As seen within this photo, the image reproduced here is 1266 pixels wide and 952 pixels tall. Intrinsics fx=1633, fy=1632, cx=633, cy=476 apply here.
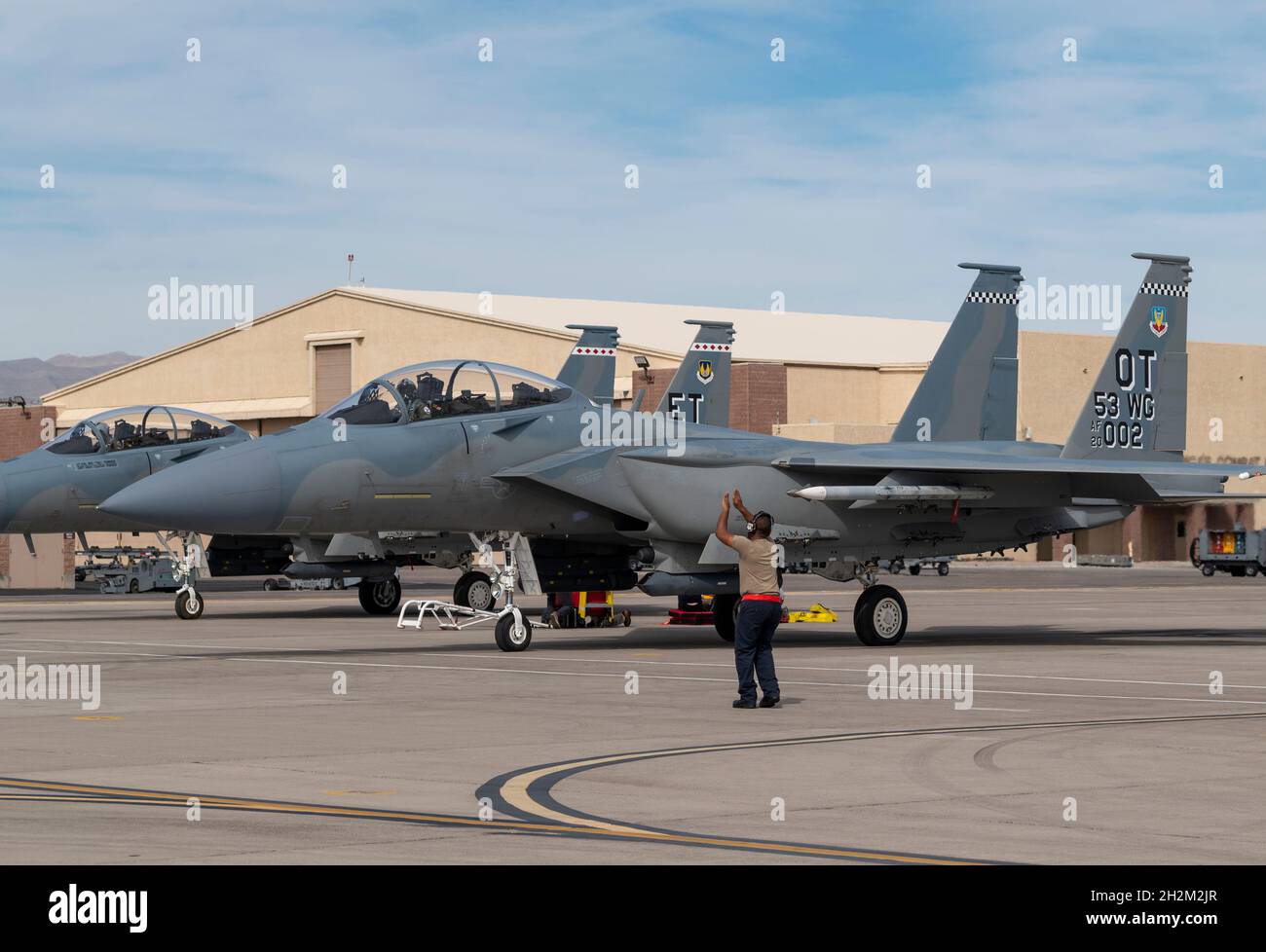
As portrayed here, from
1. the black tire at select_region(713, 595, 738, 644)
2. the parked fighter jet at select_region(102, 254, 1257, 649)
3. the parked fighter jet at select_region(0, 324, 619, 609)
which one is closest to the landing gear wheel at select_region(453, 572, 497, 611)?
the parked fighter jet at select_region(0, 324, 619, 609)

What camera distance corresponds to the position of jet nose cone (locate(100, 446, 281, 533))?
667 inches

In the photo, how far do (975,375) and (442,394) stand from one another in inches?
338

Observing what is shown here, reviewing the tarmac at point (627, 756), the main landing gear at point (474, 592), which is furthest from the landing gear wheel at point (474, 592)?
the tarmac at point (627, 756)

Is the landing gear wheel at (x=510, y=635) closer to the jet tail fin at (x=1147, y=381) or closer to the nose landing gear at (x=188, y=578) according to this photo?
the jet tail fin at (x=1147, y=381)

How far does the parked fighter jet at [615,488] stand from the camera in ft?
58.5

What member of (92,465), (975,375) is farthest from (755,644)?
(92,465)

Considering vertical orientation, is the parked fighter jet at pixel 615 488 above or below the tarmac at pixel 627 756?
above

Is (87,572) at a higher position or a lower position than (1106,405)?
lower

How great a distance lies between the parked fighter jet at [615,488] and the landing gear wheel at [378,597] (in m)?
10.2

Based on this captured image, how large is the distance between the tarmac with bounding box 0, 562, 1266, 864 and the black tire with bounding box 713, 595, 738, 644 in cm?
83

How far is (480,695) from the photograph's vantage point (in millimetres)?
14492

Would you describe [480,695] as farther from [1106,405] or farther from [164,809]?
[1106,405]
